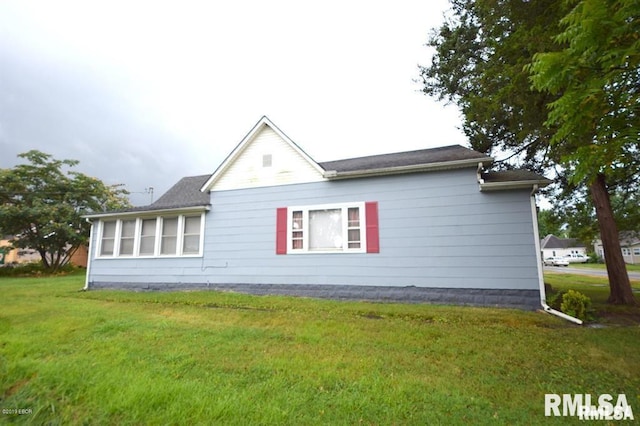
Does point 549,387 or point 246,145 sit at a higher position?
point 246,145

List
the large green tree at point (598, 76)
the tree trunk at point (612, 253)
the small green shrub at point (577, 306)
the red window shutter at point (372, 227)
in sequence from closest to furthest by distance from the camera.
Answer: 1. the large green tree at point (598, 76)
2. the small green shrub at point (577, 306)
3. the tree trunk at point (612, 253)
4. the red window shutter at point (372, 227)

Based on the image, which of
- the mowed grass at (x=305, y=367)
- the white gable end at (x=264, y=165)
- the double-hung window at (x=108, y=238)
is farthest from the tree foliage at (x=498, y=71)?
the double-hung window at (x=108, y=238)

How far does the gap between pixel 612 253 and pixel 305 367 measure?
10.6 metres

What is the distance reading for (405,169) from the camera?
27.5 feet

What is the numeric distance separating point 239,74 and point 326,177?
37.1ft

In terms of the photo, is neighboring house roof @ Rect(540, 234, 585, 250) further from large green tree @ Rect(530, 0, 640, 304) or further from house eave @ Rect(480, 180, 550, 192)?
large green tree @ Rect(530, 0, 640, 304)

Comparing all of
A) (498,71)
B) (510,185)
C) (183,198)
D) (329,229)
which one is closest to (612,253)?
(510,185)

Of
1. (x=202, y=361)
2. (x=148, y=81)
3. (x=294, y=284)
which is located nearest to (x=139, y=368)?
(x=202, y=361)

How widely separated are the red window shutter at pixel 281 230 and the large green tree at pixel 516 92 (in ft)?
20.2

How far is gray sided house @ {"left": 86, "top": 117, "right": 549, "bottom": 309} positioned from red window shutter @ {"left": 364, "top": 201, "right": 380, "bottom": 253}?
0.10 feet

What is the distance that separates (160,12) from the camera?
11.9 metres

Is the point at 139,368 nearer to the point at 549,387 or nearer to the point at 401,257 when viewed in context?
the point at 549,387

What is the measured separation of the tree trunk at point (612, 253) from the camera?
27.6 feet

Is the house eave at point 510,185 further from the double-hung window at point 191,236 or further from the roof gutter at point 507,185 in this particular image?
the double-hung window at point 191,236
